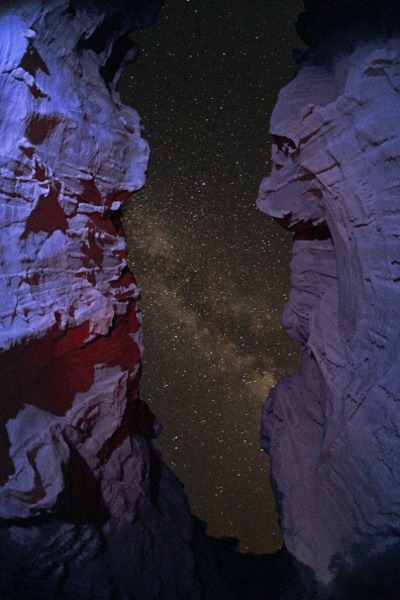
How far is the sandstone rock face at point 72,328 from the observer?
1.42 metres

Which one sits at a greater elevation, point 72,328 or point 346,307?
point 346,307

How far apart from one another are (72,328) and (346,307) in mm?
889

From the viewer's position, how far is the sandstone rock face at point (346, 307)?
1359 millimetres

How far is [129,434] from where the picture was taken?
183 centimetres

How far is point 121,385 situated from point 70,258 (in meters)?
0.47

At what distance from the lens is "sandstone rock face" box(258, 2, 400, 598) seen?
1359 millimetres

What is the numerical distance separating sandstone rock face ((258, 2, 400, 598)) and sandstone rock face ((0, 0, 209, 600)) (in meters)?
0.54

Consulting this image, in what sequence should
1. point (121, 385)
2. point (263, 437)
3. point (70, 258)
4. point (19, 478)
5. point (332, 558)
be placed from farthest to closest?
point (263, 437) → point (121, 385) → point (70, 258) → point (332, 558) → point (19, 478)

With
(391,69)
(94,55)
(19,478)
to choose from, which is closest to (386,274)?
(391,69)

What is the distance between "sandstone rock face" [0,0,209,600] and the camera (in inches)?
55.7

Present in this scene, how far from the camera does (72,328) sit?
1.58 m

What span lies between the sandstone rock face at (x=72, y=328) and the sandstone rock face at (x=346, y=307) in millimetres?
541

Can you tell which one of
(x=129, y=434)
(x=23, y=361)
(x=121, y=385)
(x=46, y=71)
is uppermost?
(x=46, y=71)

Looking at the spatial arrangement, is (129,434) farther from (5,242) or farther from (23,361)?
(5,242)
